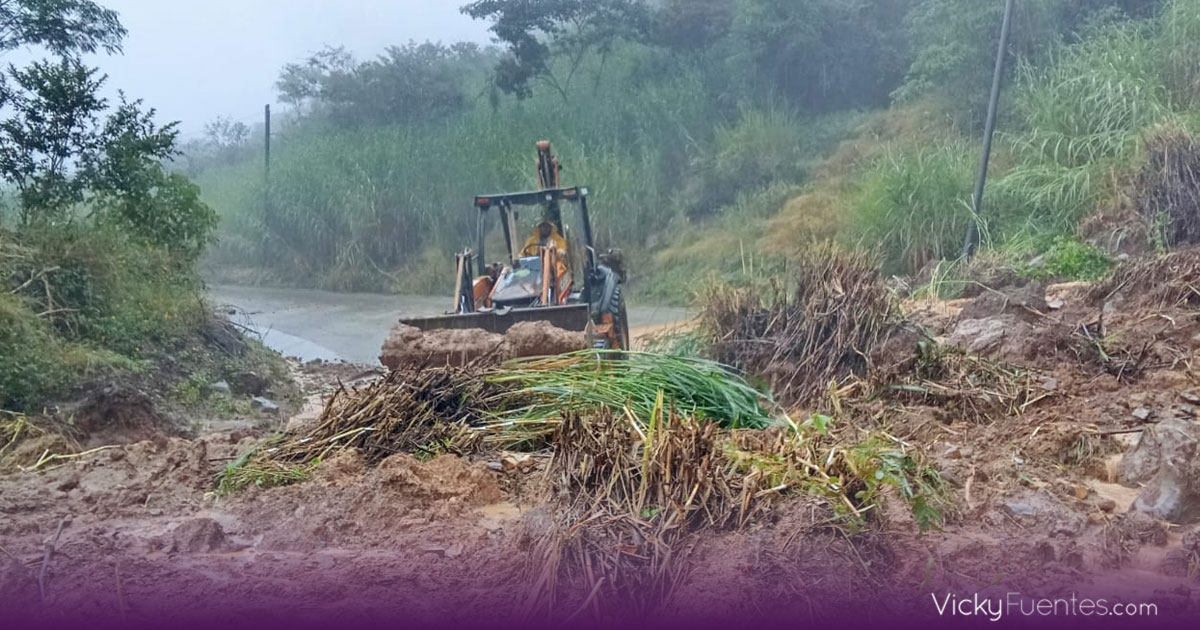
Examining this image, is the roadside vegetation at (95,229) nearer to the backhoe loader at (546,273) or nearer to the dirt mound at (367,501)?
the backhoe loader at (546,273)

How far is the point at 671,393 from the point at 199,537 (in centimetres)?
219

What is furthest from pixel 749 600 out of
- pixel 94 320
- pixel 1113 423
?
pixel 94 320

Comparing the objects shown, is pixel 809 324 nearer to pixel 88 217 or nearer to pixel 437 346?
pixel 437 346

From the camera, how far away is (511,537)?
4.11 metres

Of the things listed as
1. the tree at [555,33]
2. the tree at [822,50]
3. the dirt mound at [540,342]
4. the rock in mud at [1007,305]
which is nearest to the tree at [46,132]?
the dirt mound at [540,342]

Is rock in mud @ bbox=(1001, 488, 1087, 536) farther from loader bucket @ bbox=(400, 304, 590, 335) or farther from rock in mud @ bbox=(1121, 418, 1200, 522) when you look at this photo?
loader bucket @ bbox=(400, 304, 590, 335)

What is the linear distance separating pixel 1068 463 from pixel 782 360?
9.56 feet

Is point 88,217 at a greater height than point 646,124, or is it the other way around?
point 646,124

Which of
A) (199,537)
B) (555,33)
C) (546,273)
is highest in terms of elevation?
(555,33)

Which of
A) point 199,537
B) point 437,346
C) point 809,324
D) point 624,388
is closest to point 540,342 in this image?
point 437,346

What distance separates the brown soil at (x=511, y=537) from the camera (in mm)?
3561

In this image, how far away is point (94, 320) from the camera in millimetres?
10055

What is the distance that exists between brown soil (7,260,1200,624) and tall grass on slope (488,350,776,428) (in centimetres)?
50

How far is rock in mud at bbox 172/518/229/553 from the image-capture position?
4.37 m
